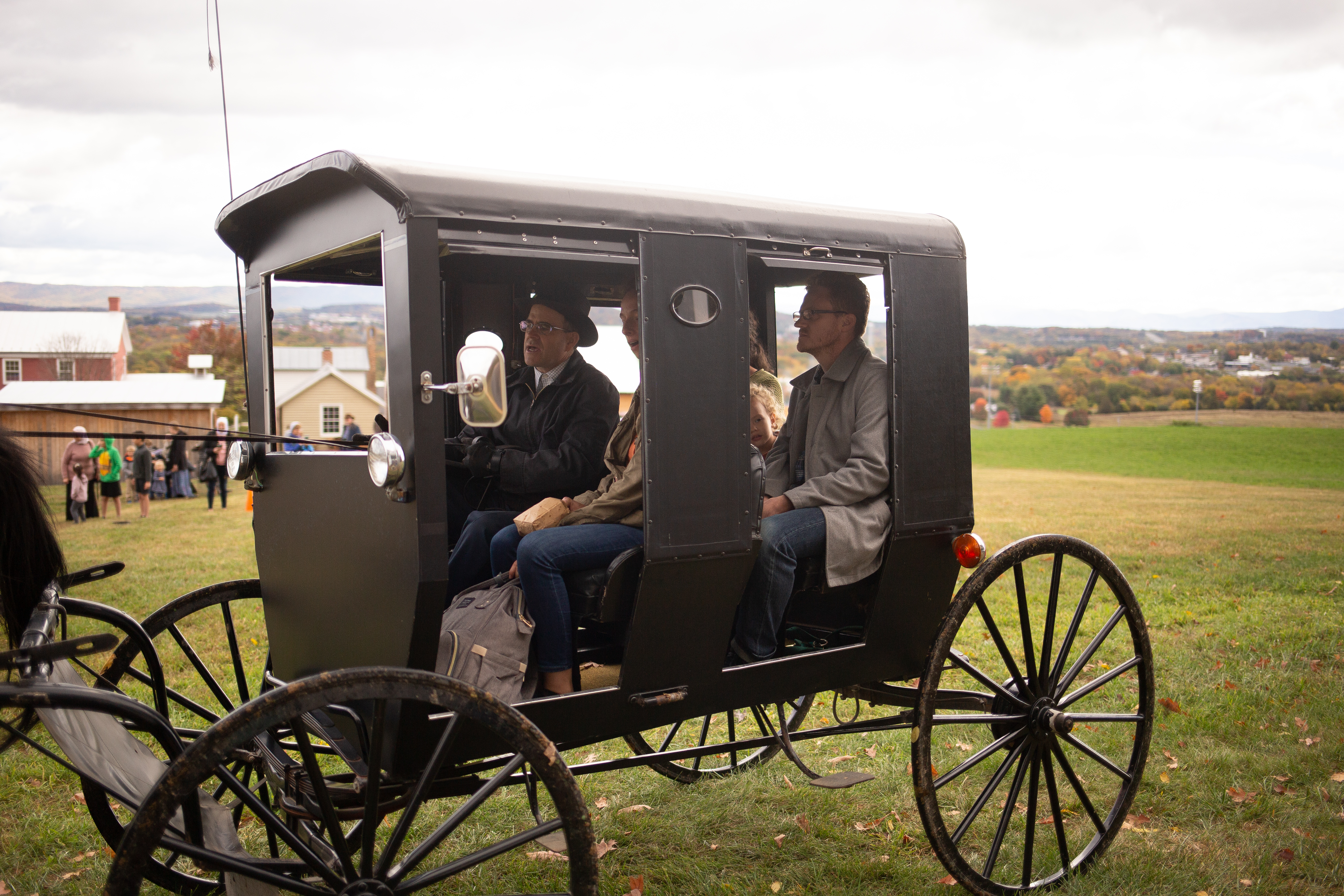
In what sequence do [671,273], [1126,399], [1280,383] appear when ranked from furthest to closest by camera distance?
[1126,399] → [1280,383] → [671,273]

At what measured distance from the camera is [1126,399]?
104ft

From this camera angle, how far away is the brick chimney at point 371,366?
2.67 metres

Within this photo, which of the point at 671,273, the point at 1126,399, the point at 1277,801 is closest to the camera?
the point at 671,273

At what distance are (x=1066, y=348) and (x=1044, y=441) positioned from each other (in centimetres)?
389

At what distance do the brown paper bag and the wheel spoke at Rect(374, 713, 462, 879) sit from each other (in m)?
1.02

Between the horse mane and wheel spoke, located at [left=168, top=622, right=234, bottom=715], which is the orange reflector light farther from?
the horse mane

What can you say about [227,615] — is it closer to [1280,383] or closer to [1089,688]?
[1089,688]

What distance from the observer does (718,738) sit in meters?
5.88

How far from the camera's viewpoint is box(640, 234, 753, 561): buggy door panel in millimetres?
2924

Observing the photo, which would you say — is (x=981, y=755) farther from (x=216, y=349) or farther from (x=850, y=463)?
(x=216, y=349)

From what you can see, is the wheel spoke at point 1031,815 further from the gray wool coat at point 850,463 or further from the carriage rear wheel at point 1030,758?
the gray wool coat at point 850,463

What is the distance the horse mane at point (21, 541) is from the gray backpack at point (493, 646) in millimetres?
1121

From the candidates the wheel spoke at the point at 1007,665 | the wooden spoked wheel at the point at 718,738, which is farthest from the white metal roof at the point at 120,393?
the wheel spoke at the point at 1007,665

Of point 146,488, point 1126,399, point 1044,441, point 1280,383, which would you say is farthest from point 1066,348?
point 146,488
